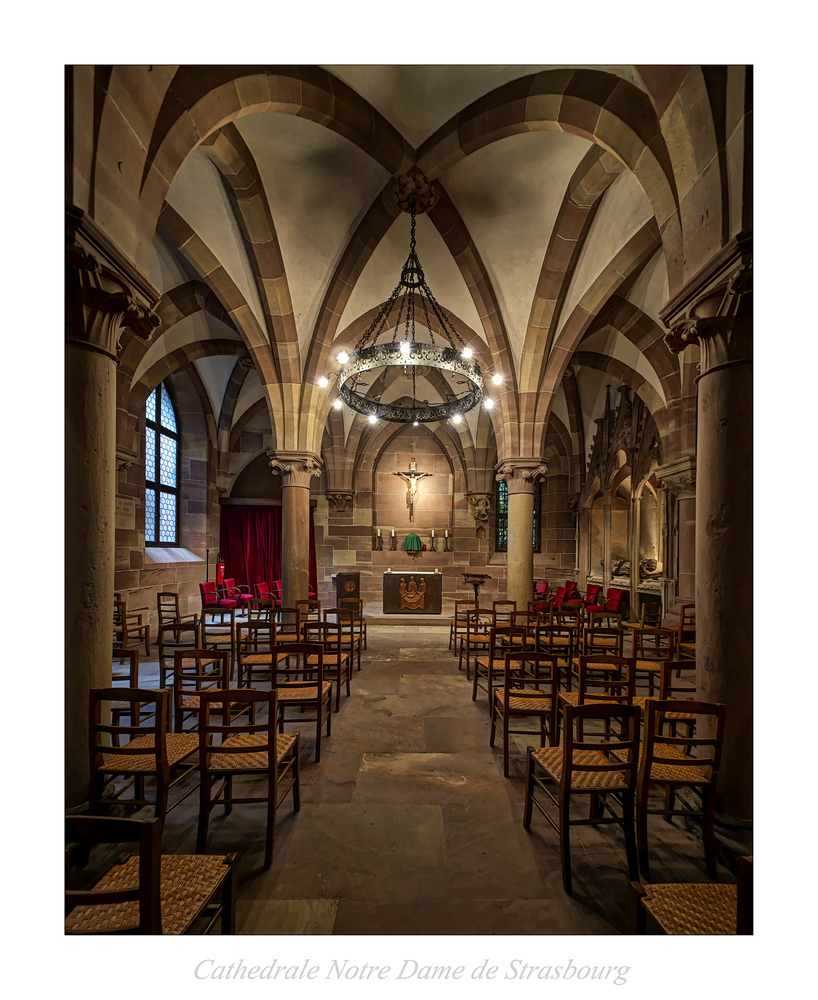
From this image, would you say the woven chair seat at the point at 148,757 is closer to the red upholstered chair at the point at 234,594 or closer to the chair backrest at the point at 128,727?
the chair backrest at the point at 128,727

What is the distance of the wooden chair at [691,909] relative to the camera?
5.25 ft

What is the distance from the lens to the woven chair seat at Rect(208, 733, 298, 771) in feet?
8.59

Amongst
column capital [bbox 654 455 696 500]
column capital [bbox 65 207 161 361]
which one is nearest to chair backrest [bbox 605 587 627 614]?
column capital [bbox 654 455 696 500]

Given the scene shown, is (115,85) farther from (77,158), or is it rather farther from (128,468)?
(128,468)

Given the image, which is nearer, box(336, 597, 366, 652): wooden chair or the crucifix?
box(336, 597, 366, 652): wooden chair

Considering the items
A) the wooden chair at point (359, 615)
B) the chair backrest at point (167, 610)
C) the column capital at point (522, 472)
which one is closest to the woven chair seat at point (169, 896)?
the wooden chair at point (359, 615)

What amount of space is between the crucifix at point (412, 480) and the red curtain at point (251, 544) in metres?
2.89

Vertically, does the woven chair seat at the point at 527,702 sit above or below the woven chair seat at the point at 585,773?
below

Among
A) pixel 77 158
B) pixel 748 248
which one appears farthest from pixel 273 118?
pixel 748 248

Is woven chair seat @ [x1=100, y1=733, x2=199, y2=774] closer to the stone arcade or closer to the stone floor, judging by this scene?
Result: the stone arcade

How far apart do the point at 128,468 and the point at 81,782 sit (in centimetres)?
746

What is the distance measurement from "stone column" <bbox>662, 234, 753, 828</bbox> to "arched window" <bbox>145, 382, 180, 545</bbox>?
32.9ft

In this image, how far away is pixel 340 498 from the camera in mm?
13992

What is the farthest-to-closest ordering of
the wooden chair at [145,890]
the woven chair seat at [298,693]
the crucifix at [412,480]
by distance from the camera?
the crucifix at [412,480] < the woven chair seat at [298,693] < the wooden chair at [145,890]
